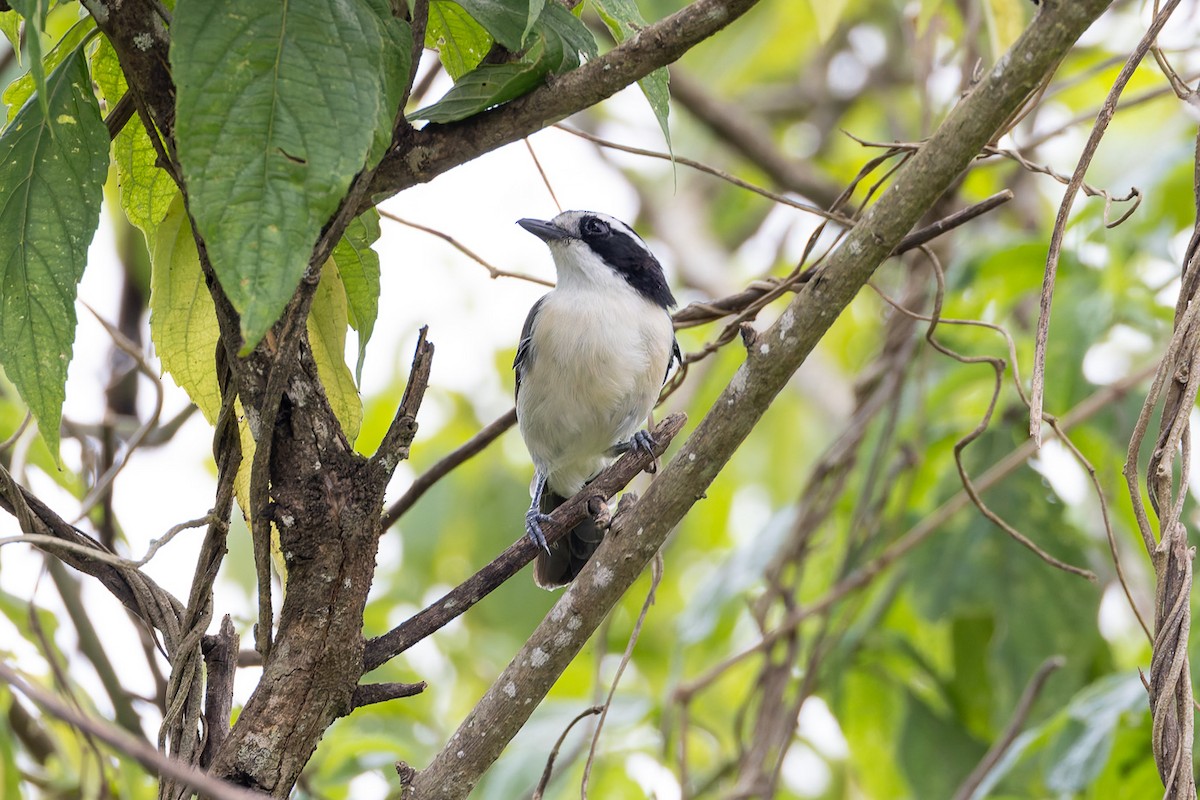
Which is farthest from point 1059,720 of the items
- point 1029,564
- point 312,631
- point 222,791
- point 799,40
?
point 799,40

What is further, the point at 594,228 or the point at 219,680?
the point at 594,228

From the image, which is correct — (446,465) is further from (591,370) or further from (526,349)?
(526,349)

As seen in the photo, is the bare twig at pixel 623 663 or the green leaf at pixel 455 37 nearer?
the green leaf at pixel 455 37

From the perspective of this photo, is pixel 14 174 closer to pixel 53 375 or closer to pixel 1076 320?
pixel 53 375

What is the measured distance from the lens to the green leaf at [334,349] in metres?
1.69

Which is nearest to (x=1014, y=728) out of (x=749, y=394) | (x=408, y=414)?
(x=749, y=394)

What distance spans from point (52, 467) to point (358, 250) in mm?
1352

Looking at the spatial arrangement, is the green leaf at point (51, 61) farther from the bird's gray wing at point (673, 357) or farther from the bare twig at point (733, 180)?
the bird's gray wing at point (673, 357)

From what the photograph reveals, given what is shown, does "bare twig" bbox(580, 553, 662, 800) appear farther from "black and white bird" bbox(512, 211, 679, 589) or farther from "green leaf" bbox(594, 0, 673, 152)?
"black and white bird" bbox(512, 211, 679, 589)

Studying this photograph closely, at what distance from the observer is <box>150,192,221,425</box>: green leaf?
5.49 feet

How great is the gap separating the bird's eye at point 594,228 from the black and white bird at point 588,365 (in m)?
0.01

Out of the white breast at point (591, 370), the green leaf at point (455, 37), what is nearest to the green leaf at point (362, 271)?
the green leaf at point (455, 37)

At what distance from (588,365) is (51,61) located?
2241mm

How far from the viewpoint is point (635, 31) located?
163 cm
